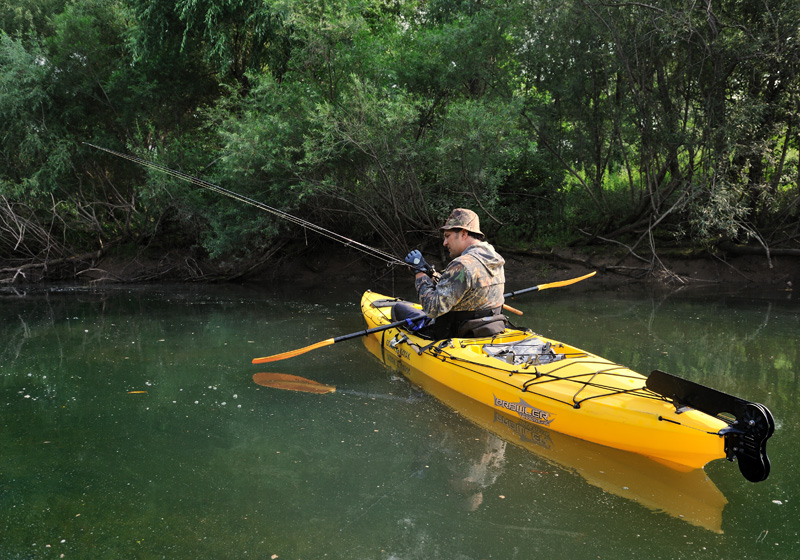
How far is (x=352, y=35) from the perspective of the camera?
387 inches

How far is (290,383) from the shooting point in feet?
17.5

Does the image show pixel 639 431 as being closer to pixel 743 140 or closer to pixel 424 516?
pixel 424 516

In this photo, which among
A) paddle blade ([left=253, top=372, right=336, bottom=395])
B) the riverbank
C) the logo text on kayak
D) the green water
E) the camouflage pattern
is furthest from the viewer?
the riverbank

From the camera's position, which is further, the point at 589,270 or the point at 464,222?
the point at 589,270

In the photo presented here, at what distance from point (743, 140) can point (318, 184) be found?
7.59 metres

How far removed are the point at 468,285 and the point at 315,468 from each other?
2.05 meters

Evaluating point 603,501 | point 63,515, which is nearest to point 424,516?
point 603,501

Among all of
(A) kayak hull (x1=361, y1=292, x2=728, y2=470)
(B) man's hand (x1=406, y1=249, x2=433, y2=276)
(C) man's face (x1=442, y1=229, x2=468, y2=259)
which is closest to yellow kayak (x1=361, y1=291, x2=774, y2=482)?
(A) kayak hull (x1=361, y1=292, x2=728, y2=470)

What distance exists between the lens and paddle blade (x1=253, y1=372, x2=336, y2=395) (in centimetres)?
516

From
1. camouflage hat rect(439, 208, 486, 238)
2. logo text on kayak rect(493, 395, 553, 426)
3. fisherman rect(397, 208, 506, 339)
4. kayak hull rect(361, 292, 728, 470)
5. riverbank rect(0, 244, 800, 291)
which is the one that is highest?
camouflage hat rect(439, 208, 486, 238)

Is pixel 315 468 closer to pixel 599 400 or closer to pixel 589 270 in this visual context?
pixel 599 400

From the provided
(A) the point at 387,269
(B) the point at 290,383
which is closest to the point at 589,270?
(A) the point at 387,269

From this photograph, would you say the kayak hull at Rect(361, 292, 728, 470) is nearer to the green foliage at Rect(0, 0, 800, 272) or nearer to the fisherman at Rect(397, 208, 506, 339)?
the fisherman at Rect(397, 208, 506, 339)

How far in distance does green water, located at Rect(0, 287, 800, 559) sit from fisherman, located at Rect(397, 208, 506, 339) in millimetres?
745
